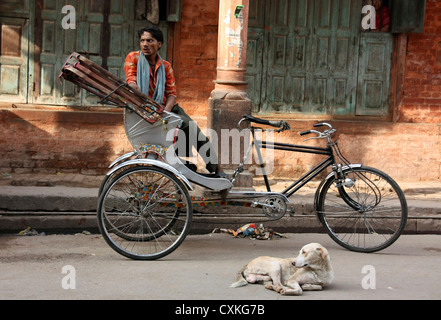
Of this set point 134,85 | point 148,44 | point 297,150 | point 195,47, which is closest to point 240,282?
point 297,150

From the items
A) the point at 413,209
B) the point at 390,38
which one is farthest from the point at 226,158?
the point at 390,38

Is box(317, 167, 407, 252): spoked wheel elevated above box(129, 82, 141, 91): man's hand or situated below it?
below

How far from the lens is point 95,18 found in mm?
9555

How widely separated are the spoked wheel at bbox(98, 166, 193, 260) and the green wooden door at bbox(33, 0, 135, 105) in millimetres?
3468

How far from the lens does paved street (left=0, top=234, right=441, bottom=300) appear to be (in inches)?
199

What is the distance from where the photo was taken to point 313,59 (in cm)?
1005

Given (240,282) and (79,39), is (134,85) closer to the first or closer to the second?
(240,282)

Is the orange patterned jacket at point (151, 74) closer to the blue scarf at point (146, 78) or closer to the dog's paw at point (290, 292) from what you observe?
the blue scarf at point (146, 78)

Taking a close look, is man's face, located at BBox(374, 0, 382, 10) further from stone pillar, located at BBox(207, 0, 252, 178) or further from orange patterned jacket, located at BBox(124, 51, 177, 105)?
orange patterned jacket, located at BBox(124, 51, 177, 105)

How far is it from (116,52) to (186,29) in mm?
1029

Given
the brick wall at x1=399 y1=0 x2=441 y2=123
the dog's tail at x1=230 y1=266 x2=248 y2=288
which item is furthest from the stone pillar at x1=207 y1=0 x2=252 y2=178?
the brick wall at x1=399 y1=0 x2=441 y2=123

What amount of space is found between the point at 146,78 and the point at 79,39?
331 centimetres

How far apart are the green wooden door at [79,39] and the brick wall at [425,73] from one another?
13.4 ft

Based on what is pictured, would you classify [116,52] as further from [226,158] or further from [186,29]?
[226,158]
